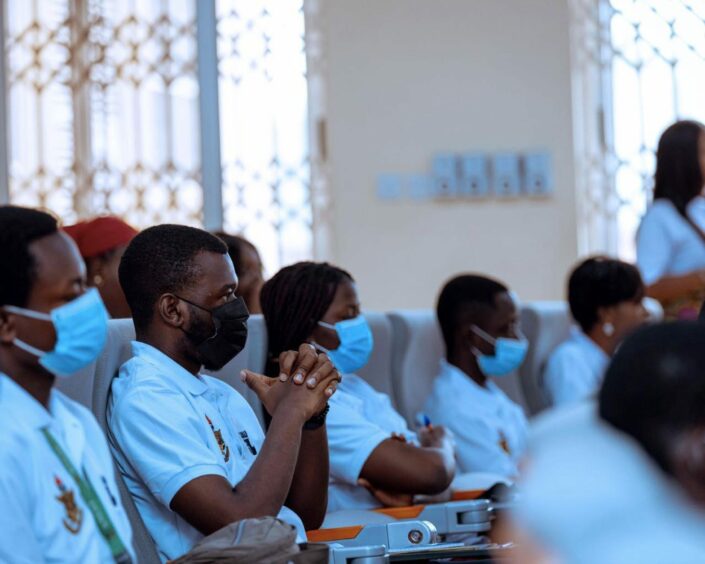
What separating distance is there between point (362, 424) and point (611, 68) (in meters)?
3.94

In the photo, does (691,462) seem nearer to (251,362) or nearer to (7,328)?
(7,328)

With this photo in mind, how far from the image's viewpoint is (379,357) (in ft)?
13.1

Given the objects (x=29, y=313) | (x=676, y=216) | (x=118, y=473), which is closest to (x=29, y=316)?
(x=29, y=313)

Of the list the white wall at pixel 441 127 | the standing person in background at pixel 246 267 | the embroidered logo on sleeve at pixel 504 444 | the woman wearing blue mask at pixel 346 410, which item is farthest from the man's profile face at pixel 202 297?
the white wall at pixel 441 127

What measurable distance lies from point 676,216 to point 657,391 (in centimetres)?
377

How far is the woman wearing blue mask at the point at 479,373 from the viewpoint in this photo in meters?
4.15

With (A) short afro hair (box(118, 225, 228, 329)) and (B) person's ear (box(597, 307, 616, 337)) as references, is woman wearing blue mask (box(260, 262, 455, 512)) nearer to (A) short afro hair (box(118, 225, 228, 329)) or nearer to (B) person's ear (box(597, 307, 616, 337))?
(A) short afro hair (box(118, 225, 228, 329))

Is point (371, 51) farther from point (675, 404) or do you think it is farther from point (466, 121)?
point (675, 404)

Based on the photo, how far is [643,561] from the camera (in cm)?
83

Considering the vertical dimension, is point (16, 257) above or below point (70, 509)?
above

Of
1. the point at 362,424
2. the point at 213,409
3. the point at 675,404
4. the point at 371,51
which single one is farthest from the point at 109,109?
the point at 675,404

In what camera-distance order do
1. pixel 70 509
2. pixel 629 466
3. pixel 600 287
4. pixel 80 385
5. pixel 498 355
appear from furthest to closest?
pixel 600 287 → pixel 498 355 → pixel 80 385 → pixel 70 509 → pixel 629 466

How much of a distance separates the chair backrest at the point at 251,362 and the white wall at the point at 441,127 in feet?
10.4

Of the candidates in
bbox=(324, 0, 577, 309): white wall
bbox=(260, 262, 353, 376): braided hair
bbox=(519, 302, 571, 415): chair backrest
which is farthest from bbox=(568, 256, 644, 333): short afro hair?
bbox=(260, 262, 353, 376): braided hair
